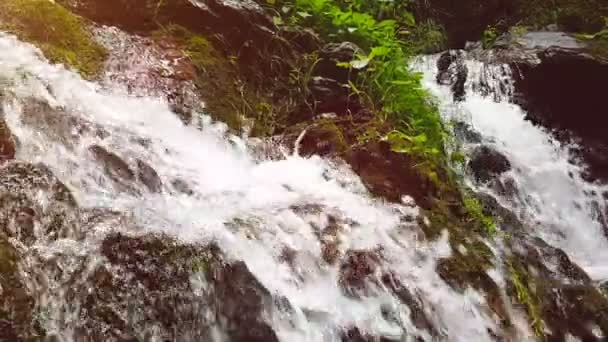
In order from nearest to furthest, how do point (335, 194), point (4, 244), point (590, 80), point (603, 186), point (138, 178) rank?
1. point (4, 244)
2. point (138, 178)
3. point (335, 194)
4. point (603, 186)
5. point (590, 80)

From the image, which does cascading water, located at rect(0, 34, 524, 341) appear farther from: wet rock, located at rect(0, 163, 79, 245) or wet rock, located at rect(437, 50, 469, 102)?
wet rock, located at rect(437, 50, 469, 102)

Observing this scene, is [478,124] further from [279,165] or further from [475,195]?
[279,165]

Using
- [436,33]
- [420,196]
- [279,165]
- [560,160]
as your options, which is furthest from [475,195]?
[436,33]

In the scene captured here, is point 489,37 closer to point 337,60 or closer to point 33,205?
point 337,60

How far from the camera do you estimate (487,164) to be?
4.57 m

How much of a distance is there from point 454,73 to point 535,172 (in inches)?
50.4

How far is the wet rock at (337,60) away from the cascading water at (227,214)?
974mm

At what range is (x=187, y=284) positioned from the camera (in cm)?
261

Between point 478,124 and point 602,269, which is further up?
point 478,124

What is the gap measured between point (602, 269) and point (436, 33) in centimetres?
305

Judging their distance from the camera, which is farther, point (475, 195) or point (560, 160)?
point (560, 160)

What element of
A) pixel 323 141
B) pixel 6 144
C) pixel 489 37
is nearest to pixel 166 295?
pixel 6 144

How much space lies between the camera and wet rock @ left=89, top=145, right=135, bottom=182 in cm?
300

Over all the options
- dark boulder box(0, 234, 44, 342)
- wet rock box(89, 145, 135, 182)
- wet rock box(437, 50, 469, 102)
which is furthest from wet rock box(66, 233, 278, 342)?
wet rock box(437, 50, 469, 102)
